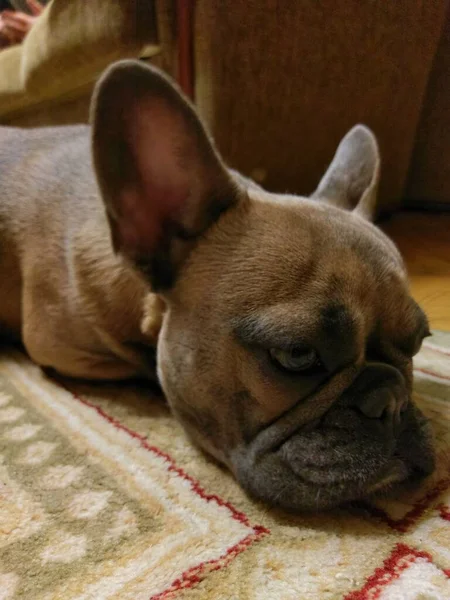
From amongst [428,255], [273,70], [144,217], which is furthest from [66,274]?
[428,255]

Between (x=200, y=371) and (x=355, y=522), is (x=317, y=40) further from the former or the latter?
(x=355, y=522)

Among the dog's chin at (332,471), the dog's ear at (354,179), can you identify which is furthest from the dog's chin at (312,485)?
the dog's ear at (354,179)

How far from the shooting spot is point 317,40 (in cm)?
207

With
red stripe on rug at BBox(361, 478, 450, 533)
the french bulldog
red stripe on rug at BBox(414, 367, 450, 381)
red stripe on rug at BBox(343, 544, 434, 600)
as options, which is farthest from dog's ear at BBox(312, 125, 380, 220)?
red stripe on rug at BBox(343, 544, 434, 600)

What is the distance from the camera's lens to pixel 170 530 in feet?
2.93

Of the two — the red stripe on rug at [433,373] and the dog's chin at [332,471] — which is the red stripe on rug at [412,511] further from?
the red stripe on rug at [433,373]

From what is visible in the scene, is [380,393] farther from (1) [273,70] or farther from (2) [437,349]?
(1) [273,70]

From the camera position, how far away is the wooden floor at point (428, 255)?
2020mm

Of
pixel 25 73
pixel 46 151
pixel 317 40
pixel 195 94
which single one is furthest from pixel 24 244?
pixel 317 40

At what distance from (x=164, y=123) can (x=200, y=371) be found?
1.37 ft

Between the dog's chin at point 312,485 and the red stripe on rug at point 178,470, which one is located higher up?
the dog's chin at point 312,485

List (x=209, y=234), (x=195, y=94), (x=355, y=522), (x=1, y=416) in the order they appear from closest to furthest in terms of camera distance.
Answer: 1. (x=355, y=522)
2. (x=209, y=234)
3. (x=1, y=416)
4. (x=195, y=94)

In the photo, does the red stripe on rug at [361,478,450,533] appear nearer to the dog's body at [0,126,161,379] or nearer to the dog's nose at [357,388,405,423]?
the dog's nose at [357,388,405,423]

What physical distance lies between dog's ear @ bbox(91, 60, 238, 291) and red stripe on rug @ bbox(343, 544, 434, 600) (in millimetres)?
576
